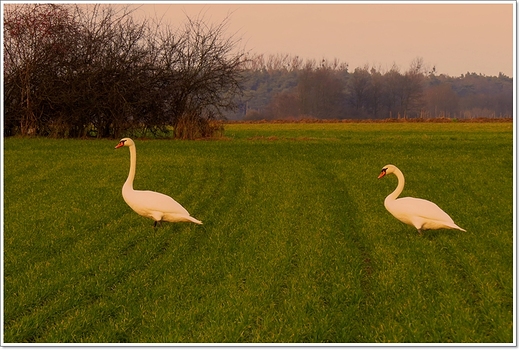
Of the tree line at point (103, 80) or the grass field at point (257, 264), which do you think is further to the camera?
the tree line at point (103, 80)

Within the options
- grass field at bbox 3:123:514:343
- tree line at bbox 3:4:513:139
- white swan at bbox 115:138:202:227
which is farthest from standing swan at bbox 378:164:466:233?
tree line at bbox 3:4:513:139

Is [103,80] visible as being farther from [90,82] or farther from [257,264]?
[257,264]

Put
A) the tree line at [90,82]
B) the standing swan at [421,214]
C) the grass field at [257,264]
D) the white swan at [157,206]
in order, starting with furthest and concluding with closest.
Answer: the tree line at [90,82] < the white swan at [157,206] < the standing swan at [421,214] < the grass field at [257,264]

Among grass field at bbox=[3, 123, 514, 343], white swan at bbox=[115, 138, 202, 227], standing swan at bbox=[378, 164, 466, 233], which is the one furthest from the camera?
white swan at bbox=[115, 138, 202, 227]

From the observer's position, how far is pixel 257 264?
9.10m

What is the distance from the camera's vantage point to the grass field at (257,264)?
6.68 metres

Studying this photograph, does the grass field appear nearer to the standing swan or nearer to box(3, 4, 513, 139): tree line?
the standing swan

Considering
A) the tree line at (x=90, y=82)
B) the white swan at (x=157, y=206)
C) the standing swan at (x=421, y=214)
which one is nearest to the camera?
the standing swan at (x=421, y=214)

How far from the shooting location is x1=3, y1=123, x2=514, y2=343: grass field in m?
6.68

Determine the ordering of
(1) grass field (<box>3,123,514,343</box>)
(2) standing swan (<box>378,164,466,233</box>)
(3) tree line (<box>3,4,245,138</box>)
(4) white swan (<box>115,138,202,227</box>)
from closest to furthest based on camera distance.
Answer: (1) grass field (<box>3,123,514,343</box>) → (2) standing swan (<box>378,164,466,233</box>) → (4) white swan (<box>115,138,202,227</box>) → (3) tree line (<box>3,4,245,138</box>)

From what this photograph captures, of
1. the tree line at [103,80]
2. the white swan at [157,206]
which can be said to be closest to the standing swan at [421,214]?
the white swan at [157,206]

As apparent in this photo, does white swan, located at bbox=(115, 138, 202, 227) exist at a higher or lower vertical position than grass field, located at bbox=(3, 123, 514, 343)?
higher

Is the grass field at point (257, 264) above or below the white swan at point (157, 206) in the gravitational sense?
below

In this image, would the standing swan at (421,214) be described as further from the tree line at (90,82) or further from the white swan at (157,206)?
the tree line at (90,82)
